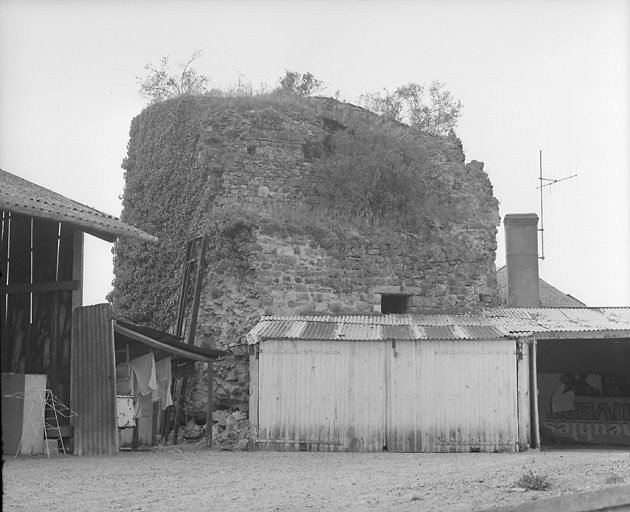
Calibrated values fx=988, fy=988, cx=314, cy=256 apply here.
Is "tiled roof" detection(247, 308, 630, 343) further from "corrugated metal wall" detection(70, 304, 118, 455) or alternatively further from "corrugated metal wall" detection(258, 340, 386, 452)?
"corrugated metal wall" detection(70, 304, 118, 455)

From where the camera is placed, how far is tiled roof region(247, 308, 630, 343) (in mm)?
16469

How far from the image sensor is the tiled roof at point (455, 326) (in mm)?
16469

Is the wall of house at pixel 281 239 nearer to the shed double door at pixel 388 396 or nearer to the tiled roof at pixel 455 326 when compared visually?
the tiled roof at pixel 455 326

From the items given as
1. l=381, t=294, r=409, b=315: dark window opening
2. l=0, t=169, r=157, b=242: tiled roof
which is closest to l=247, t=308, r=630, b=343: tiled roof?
l=381, t=294, r=409, b=315: dark window opening

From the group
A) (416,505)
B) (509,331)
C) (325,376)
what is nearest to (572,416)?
(509,331)

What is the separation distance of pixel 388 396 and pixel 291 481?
5.36 metres

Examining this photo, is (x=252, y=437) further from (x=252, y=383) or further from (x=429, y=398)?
(x=429, y=398)

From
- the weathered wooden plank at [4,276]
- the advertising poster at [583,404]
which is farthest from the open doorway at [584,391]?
the weathered wooden plank at [4,276]

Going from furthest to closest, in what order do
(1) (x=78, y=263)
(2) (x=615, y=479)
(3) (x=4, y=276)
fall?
1. (3) (x=4, y=276)
2. (1) (x=78, y=263)
3. (2) (x=615, y=479)

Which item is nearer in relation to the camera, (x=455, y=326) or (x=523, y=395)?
(x=523, y=395)

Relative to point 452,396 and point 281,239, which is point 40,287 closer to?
point 281,239

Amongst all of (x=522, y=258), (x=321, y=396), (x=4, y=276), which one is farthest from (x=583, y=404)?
(x=4, y=276)

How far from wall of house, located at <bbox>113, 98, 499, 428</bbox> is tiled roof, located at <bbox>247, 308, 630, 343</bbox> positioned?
1520 millimetres

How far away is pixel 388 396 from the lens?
16344 mm
